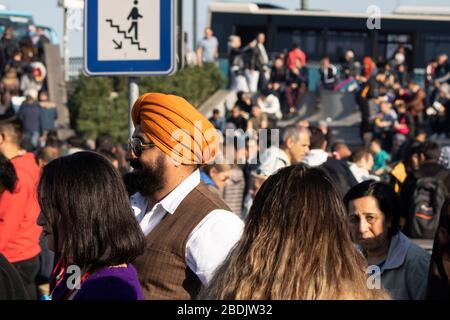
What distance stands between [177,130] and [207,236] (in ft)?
1.73

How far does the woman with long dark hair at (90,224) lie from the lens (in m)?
3.31

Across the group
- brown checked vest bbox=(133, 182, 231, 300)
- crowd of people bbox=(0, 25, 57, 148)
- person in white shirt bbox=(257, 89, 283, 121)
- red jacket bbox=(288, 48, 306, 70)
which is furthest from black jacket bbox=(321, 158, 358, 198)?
red jacket bbox=(288, 48, 306, 70)

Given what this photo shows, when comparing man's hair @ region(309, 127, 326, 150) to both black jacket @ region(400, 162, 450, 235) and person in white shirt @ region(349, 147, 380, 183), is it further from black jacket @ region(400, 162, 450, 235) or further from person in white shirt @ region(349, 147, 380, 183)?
black jacket @ region(400, 162, 450, 235)

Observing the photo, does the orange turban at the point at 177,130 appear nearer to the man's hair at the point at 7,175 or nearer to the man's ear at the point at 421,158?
the man's hair at the point at 7,175

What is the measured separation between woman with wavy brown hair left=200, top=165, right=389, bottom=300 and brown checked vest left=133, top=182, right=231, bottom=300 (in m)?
0.74

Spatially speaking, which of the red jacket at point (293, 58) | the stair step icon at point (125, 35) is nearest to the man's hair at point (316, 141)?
the stair step icon at point (125, 35)

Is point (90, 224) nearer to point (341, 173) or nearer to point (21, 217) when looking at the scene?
point (21, 217)

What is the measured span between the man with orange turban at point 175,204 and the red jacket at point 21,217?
2855mm

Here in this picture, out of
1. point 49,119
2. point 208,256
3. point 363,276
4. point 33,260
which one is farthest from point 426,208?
point 49,119

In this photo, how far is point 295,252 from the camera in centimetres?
275

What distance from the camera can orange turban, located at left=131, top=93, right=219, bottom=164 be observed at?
12.9ft

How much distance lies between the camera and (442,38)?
32625mm

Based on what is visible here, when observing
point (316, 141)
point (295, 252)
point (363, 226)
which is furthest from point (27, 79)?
point (295, 252)

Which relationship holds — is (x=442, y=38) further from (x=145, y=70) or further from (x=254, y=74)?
(x=145, y=70)
